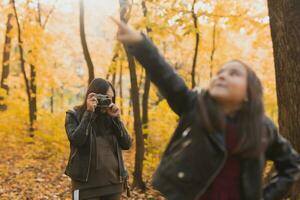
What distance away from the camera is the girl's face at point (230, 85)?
2.23 m

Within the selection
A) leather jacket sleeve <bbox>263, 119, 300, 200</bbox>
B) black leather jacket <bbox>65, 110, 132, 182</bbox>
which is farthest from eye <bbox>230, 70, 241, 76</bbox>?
black leather jacket <bbox>65, 110, 132, 182</bbox>

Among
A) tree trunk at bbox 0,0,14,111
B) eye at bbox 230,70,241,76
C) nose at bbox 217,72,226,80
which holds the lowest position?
nose at bbox 217,72,226,80

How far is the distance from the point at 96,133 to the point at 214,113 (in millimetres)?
2187

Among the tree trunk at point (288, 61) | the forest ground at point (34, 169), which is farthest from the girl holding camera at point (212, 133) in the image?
the forest ground at point (34, 169)

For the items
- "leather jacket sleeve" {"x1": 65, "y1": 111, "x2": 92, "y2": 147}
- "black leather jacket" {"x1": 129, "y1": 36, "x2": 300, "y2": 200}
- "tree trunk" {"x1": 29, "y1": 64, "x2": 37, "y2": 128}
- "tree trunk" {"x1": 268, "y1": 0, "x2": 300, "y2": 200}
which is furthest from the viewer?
"tree trunk" {"x1": 29, "y1": 64, "x2": 37, "y2": 128}

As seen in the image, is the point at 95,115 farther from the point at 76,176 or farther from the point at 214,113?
the point at 214,113

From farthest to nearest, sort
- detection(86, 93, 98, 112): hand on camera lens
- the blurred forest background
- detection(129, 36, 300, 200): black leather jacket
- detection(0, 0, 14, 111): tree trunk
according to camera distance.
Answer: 1. detection(0, 0, 14, 111): tree trunk
2. the blurred forest background
3. detection(86, 93, 98, 112): hand on camera lens
4. detection(129, 36, 300, 200): black leather jacket

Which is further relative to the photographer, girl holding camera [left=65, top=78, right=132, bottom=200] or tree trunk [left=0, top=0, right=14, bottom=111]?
tree trunk [left=0, top=0, right=14, bottom=111]

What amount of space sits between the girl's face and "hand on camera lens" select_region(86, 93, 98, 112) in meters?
2.02

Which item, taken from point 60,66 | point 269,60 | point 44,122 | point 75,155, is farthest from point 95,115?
point 60,66

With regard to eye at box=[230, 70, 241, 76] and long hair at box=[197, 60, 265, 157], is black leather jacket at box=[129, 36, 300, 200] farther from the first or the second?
eye at box=[230, 70, 241, 76]

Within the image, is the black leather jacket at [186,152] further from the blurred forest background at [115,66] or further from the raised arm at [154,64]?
the blurred forest background at [115,66]

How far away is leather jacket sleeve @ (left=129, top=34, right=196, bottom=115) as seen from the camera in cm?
220

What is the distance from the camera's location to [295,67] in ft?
13.8
